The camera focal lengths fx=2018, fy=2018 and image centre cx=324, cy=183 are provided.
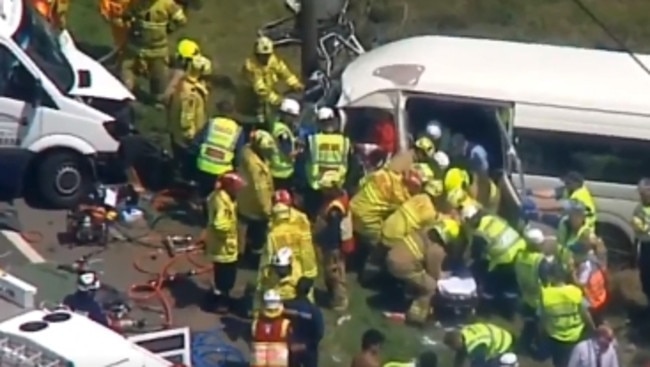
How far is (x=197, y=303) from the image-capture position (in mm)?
19984

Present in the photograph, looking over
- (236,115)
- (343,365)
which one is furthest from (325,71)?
(343,365)

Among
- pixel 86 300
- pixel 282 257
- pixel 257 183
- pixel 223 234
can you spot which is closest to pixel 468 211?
pixel 257 183

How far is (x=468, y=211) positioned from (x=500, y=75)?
1.98m

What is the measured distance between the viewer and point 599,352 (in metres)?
17.7

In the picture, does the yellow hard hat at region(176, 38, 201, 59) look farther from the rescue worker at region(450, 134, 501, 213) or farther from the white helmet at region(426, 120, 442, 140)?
the rescue worker at region(450, 134, 501, 213)

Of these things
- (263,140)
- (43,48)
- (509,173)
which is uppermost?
(43,48)

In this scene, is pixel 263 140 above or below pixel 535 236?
above

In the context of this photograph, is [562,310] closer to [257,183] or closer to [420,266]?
[420,266]

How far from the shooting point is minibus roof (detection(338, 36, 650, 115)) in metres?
20.7

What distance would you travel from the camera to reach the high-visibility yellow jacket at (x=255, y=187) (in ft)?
65.6

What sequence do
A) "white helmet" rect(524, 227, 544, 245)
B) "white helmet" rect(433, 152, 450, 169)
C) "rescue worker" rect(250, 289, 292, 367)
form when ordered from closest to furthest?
"rescue worker" rect(250, 289, 292, 367), "white helmet" rect(524, 227, 544, 245), "white helmet" rect(433, 152, 450, 169)

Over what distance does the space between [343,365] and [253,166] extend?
7.55ft

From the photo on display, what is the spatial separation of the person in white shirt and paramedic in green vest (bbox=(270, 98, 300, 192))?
4117mm

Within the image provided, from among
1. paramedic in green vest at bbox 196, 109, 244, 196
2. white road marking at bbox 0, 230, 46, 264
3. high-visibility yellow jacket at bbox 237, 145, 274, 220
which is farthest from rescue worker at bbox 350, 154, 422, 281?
white road marking at bbox 0, 230, 46, 264
